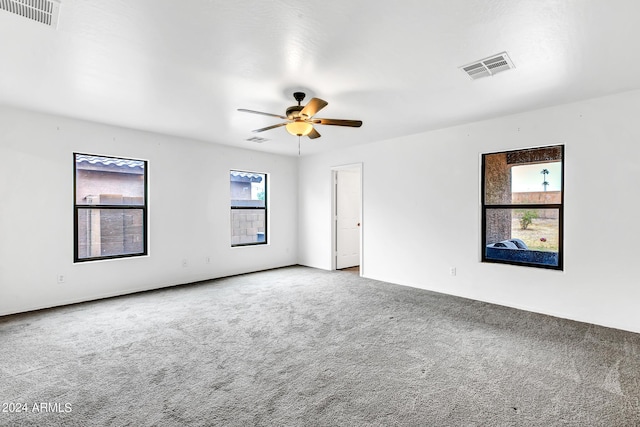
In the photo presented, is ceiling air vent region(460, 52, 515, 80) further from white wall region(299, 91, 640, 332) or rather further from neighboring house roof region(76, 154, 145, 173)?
neighboring house roof region(76, 154, 145, 173)

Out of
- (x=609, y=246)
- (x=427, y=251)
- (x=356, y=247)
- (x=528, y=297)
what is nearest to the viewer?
(x=609, y=246)

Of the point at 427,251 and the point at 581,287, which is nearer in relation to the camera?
the point at 581,287

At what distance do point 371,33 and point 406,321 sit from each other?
3.03 metres

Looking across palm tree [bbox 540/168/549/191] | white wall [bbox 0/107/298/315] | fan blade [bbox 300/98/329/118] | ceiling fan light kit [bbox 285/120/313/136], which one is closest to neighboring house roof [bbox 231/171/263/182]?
white wall [bbox 0/107/298/315]

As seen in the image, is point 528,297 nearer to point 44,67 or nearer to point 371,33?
point 371,33

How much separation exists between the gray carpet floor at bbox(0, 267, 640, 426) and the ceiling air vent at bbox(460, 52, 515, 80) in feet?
8.57

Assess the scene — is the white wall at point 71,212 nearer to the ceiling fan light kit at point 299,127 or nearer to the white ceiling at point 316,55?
the white ceiling at point 316,55

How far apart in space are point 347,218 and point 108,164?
14.9ft

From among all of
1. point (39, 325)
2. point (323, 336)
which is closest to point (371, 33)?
point (323, 336)

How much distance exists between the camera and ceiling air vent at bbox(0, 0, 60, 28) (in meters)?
1.94

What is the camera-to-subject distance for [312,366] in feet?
8.68

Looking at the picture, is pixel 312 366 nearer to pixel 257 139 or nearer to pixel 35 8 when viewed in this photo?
pixel 35 8

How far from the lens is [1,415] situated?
201 centimetres

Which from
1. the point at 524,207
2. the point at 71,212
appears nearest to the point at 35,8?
the point at 71,212
